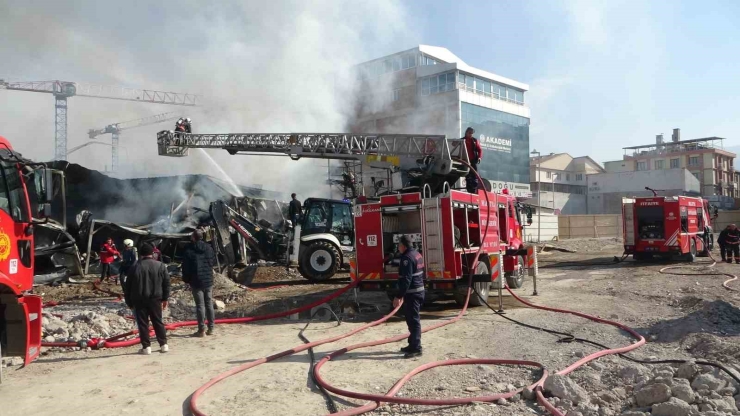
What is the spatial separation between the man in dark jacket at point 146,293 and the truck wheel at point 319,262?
21.6 feet

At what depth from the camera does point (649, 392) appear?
4.56m

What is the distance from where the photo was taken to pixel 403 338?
23.5 ft

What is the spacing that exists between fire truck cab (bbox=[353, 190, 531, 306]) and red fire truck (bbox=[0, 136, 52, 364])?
5049 millimetres

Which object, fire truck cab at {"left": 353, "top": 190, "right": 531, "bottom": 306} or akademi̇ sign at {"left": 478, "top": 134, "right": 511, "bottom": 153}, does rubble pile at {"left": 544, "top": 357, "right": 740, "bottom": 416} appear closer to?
fire truck cab at {"left": 353, "top": 190, "right": 531, "bottom": 306}

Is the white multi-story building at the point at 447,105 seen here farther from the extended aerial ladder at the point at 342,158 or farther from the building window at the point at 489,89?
the extended aerial ladder at the point at 342,158

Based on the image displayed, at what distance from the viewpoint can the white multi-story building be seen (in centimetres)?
3928

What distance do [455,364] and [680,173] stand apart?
57014 mm

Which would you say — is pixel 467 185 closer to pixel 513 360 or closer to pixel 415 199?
pixel 415 199

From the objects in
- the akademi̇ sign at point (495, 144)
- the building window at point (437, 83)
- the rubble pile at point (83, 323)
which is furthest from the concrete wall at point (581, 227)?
the rubble pile at point (83, 323)

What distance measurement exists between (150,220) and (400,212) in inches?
417

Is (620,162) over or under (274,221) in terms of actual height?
over

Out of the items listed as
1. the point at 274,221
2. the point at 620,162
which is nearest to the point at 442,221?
the point at 274,221

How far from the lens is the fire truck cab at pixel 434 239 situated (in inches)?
352

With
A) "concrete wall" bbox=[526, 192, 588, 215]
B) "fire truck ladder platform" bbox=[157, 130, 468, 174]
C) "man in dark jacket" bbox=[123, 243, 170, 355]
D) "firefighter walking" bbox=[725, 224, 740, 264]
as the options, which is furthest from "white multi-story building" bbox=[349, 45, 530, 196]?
"man in dark jacket" bbox=[123, 243, 170, 355]
